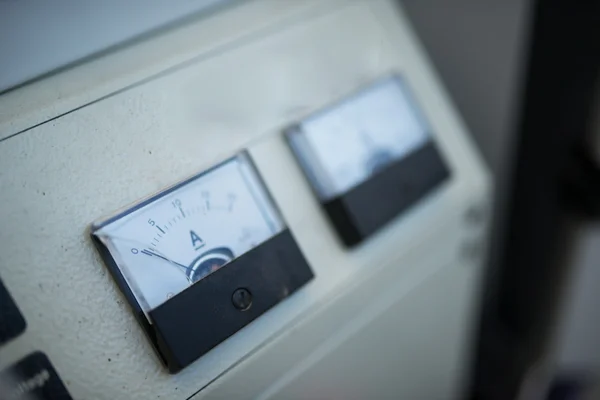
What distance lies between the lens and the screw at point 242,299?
0.41 m

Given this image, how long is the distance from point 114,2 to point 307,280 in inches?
9.8

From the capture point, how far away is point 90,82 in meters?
0.41

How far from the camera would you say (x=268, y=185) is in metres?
0.46

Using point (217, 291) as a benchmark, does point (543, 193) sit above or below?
below

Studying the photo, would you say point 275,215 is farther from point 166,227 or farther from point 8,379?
point 8,379

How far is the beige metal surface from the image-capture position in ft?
1.22

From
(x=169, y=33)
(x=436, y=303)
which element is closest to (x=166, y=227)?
(x=169, y=33)

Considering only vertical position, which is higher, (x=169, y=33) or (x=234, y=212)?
(x=169, y=33)

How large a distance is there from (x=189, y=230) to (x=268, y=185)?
78 millimetres

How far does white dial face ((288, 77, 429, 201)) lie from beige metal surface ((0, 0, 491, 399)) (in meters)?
0.01

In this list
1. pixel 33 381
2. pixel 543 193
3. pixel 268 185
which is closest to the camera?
pixel 33 381

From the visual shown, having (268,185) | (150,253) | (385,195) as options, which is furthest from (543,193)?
(150,253)

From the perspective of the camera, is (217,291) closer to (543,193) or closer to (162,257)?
(162,257)

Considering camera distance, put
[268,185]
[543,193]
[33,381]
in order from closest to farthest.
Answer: [33,381] < [268,185] < [543,193]
